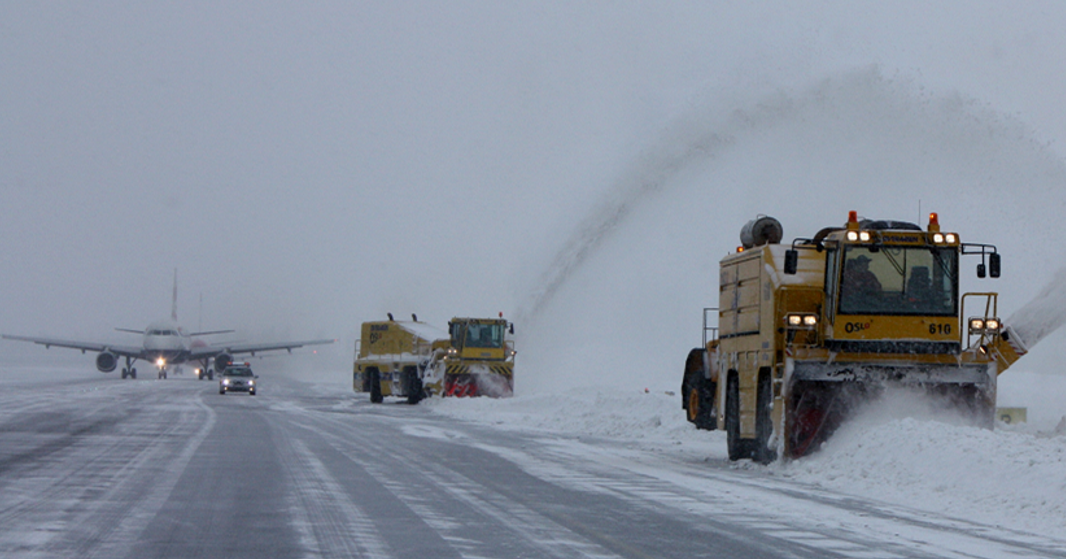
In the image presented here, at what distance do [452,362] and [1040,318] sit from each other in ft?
77.5

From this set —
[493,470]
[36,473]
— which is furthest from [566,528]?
[36,473]

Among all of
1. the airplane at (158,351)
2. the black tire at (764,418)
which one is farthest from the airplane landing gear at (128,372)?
the black tire at (764,418)

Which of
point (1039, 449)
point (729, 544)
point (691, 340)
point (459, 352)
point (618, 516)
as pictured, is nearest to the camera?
point (729, 544)

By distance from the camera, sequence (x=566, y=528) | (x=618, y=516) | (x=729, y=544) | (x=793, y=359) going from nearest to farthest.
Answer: (x=729, y=544)
(x=566, y=528)
(x=618, y=516)
(x=793, y=359)

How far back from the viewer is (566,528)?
10.8m

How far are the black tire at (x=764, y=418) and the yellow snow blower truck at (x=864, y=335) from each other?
Answer: 0.05ft

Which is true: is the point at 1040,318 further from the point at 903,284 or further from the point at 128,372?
the point at 128,372

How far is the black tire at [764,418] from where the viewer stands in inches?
687

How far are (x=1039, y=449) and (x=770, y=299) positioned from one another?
4529 mm

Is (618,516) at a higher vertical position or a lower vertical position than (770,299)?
lower

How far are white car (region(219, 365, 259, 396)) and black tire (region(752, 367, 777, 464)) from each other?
1405 inches

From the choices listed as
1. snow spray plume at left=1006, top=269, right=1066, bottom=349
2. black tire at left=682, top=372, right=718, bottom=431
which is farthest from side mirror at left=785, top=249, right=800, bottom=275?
snow spray plume at left=1006, top=269, right=1066, bottom=349

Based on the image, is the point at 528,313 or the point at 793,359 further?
the point at 528,313

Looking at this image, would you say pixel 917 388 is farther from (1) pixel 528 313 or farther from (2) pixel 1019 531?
(1) pixel 528 313
